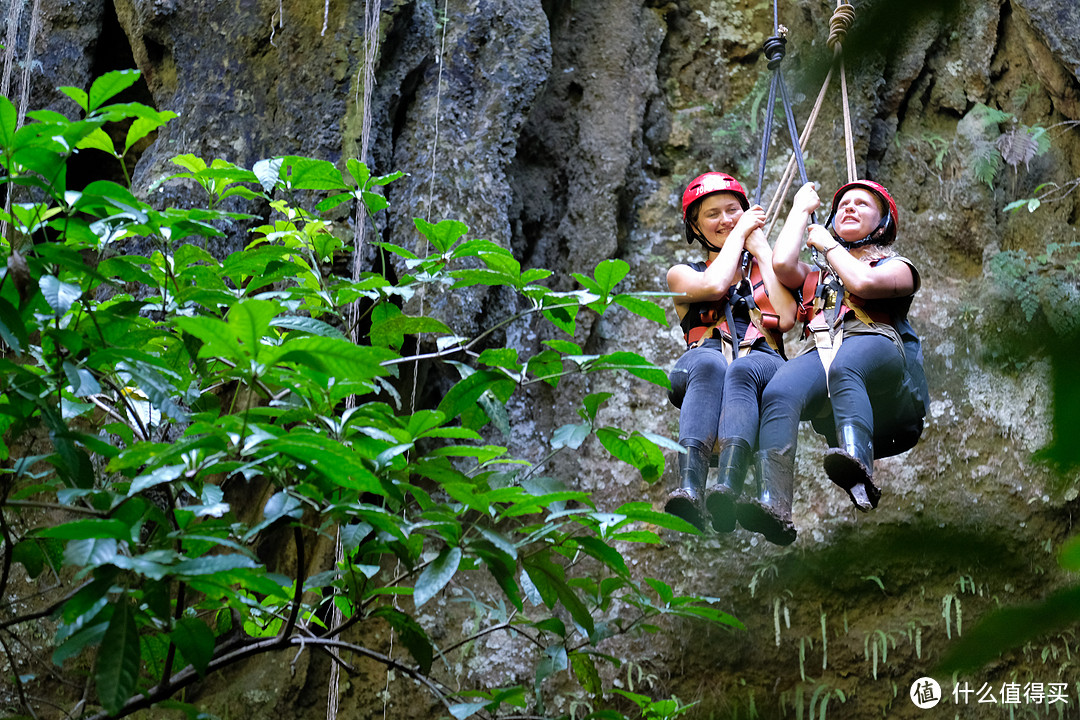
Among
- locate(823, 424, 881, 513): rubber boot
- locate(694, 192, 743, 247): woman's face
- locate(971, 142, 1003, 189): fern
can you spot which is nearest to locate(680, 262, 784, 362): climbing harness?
locate(694, 192, 743, 247): woman's face

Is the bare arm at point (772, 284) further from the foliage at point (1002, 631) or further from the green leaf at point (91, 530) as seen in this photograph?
the foliage at point (1002, 631)

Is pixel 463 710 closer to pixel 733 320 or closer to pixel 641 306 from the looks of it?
pixel 641 306

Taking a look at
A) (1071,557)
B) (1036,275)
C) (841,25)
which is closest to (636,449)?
(841,25)

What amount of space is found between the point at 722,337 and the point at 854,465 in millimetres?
758

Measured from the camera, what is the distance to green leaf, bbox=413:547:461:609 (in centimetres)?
197

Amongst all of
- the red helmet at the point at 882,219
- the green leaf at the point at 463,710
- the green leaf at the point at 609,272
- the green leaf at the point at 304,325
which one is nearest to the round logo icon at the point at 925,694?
the red helmet at the point at 882,219

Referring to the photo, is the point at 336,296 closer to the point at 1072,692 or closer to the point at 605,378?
the point at 605,378

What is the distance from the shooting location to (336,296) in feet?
8.48

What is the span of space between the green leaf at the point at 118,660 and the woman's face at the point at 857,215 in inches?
104

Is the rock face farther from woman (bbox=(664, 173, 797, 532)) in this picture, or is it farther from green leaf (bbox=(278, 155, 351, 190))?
green leaf (bbox=(278, 155, 351, 190))

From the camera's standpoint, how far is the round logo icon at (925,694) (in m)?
4.58

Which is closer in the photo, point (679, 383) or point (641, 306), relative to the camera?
point (641, 306)

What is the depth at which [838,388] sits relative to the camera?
3178mm

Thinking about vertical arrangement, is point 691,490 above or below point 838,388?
below
